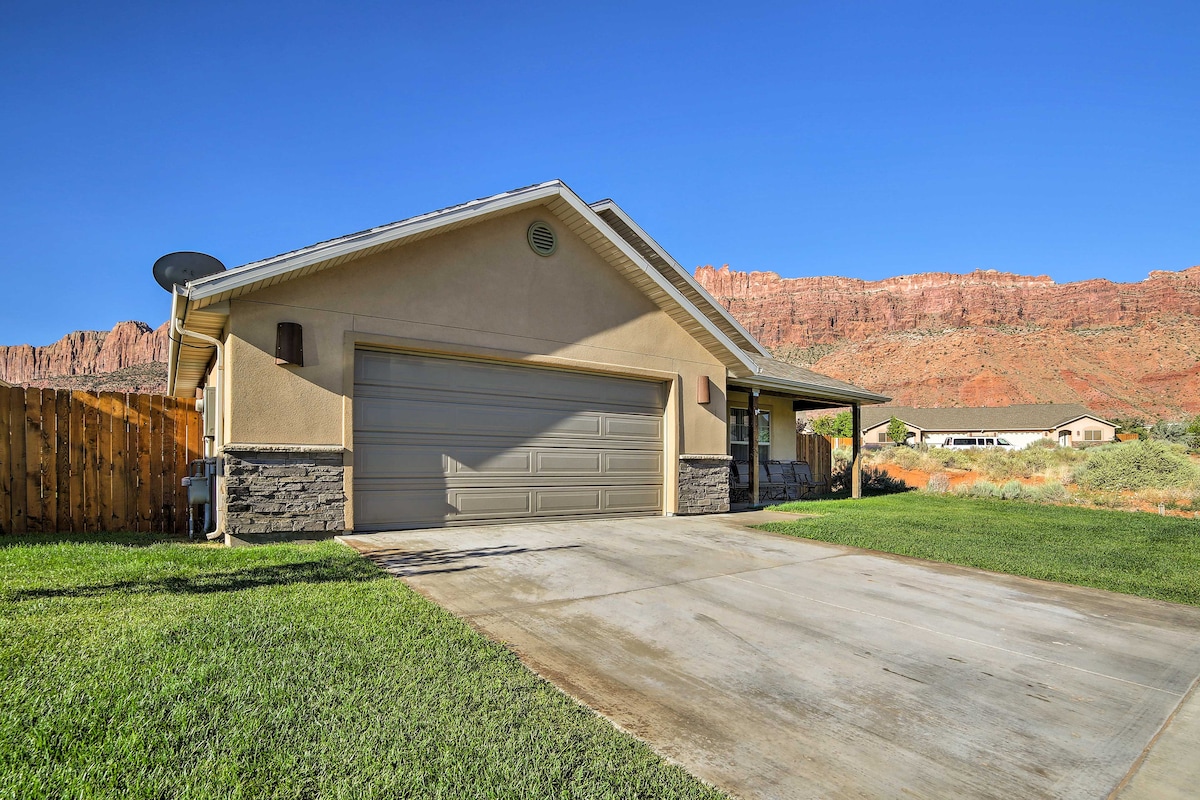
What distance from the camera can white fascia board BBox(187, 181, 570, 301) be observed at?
627 centimetres

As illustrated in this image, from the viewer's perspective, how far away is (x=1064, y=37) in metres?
15.0

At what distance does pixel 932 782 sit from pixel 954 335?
9109cm

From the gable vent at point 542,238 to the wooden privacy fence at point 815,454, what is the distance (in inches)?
416

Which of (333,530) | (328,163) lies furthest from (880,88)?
(333,530)

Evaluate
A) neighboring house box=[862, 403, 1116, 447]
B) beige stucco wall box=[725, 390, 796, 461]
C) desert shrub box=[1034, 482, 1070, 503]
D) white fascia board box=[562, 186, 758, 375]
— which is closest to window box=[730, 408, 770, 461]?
beige stucco wall box=[725, 390, 796, 461]

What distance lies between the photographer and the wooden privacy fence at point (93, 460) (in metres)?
7.29

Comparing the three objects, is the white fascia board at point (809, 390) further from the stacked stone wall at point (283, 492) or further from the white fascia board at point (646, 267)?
the stacked stone wall at point (283, 492)

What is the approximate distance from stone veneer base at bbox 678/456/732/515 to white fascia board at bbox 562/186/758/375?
199cm

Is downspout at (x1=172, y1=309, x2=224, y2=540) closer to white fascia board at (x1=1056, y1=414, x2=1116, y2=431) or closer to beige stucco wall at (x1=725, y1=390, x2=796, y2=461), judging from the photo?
beige stucco wall at (x1=725, y1=390, x2=796, y2=461)

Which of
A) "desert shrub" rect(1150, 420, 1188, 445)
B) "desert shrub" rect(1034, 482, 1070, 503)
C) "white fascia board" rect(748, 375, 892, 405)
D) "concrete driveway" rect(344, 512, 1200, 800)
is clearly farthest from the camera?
"desert shrub" rect(1150, 420, 1188, 445)

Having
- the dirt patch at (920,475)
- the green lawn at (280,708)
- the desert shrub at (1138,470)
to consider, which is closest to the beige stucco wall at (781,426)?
the desert shrub at (1138,470)

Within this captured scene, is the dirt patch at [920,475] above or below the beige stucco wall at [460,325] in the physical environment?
below

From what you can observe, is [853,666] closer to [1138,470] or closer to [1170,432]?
[1138,470]

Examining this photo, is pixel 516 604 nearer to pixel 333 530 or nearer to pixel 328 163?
pixel 333 530
